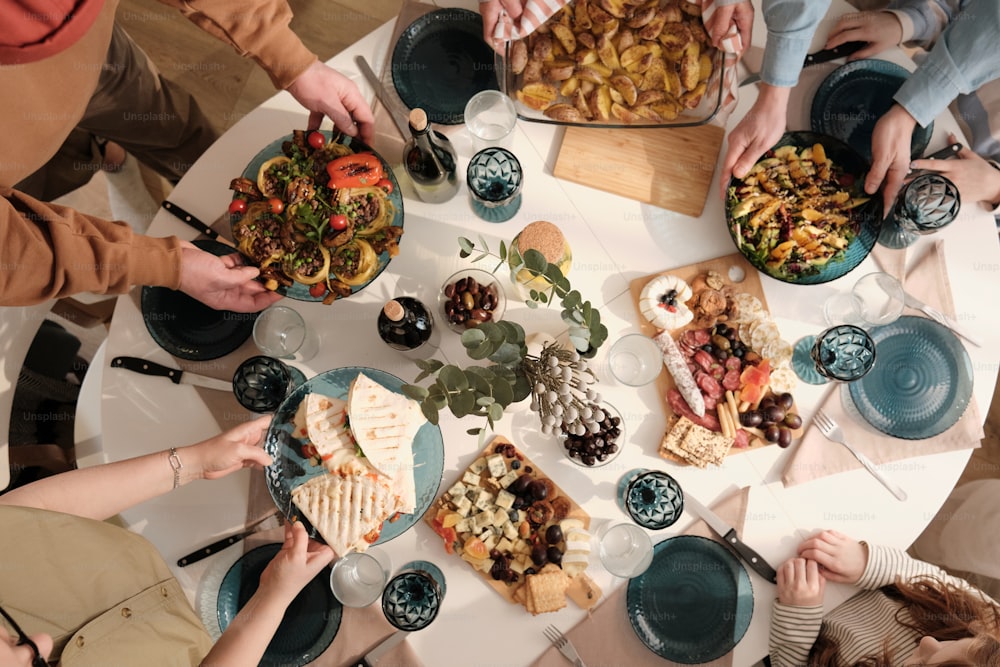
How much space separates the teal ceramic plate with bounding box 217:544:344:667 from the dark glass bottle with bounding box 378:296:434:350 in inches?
23.4

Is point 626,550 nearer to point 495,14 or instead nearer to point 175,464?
point 175,464

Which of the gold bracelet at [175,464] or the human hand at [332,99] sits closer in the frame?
the gold bracelet at [175,464]

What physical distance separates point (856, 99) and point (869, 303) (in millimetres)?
539

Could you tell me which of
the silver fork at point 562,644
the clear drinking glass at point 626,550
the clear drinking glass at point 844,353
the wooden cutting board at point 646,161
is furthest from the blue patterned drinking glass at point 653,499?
the wooden cutting board at point 646,161

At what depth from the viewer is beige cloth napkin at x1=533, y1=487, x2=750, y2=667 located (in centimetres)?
159

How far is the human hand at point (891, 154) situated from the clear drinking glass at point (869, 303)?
0.18m

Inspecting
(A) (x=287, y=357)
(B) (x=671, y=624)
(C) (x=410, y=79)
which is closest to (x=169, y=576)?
(A) (x=287, y=357)

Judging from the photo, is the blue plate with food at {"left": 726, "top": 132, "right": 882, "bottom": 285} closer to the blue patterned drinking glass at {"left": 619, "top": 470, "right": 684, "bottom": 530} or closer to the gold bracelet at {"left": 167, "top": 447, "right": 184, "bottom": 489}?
the blue patterned drinking glass at {"left": 619, "top": 470, "right": 684, "bottom": 530}

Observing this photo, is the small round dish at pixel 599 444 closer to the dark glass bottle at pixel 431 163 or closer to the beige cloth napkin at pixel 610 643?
the beige cloth napkin at pixel 610 643

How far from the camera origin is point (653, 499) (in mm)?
1598

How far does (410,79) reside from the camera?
5.72 feet

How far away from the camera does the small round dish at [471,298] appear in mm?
1582

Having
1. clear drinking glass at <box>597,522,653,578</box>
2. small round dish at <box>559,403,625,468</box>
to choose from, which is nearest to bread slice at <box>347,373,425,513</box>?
small round dish at <box>559,403,625,468</box>

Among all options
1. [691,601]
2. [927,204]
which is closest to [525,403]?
[691,601]
